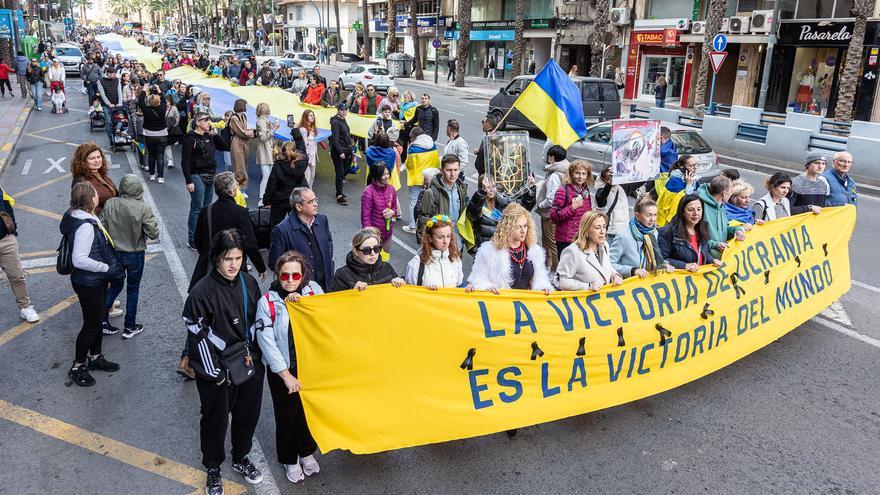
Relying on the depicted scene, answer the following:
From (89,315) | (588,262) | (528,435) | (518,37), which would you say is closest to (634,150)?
(588,262)

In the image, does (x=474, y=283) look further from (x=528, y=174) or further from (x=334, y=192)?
(x=334, y=192)

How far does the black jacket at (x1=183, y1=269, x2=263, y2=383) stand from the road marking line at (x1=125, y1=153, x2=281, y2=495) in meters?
0.91

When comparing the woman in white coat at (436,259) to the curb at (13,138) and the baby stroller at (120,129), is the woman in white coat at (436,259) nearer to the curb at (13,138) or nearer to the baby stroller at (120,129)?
the curb at (13,138)

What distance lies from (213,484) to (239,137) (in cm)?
770

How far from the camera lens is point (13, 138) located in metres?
17.1

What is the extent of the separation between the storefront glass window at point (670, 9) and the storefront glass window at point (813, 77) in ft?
21.1

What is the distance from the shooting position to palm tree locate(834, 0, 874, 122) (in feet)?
63.7

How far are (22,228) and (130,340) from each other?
502 cm

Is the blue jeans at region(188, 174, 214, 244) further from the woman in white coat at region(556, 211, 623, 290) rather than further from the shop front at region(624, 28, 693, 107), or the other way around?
the shop front at region(624, 28, 693, 107)

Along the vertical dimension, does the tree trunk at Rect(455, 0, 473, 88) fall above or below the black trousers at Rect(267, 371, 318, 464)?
above

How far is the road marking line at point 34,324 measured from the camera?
6.32m

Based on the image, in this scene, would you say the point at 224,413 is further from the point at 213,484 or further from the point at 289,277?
the point at 289,277

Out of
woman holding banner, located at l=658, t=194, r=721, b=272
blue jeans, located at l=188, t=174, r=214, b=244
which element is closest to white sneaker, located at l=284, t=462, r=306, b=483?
woman holding banner, located at l=658, t=194, r=721, b=272

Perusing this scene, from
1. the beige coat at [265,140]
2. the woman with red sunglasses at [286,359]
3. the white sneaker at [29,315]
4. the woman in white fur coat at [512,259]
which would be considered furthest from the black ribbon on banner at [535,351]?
the beige coat at [265,140]
